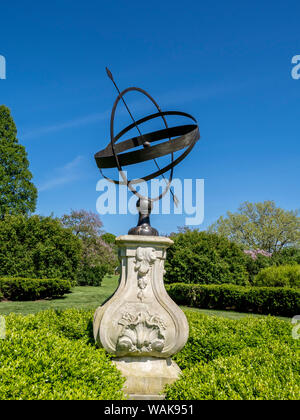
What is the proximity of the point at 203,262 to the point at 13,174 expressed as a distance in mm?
17349

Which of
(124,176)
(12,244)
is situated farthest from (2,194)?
(124,176)

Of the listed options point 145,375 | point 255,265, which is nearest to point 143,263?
point 145,375

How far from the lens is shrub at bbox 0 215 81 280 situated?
15.8 meters

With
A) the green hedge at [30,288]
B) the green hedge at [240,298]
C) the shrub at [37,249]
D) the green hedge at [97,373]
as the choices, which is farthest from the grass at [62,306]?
the green hedge at [97,373]

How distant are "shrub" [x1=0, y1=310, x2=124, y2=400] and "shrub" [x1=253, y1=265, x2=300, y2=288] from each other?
12.8 m

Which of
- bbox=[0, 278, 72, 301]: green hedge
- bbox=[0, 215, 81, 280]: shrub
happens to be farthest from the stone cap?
bbox=[0, 215, 81, 280]: shrub

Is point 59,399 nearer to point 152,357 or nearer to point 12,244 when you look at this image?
point 152,357

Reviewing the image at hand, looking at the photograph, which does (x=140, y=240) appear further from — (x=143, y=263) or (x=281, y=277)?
(x=281, y=277)

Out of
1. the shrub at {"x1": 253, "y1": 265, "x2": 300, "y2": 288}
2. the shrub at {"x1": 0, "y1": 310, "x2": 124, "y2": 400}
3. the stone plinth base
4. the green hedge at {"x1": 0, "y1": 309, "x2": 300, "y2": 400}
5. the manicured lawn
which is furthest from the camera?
the shrub at {"x1": 253, "y1": 265, "x2": 300, "y2": 288}

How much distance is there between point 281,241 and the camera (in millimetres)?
33719

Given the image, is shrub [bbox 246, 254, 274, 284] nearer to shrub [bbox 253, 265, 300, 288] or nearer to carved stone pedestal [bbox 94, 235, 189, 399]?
shrub [bbox 253, 265, 300, 288]

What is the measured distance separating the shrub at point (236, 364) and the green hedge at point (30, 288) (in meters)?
10.3

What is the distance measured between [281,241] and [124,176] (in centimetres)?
3263

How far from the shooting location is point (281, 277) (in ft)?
48.9
